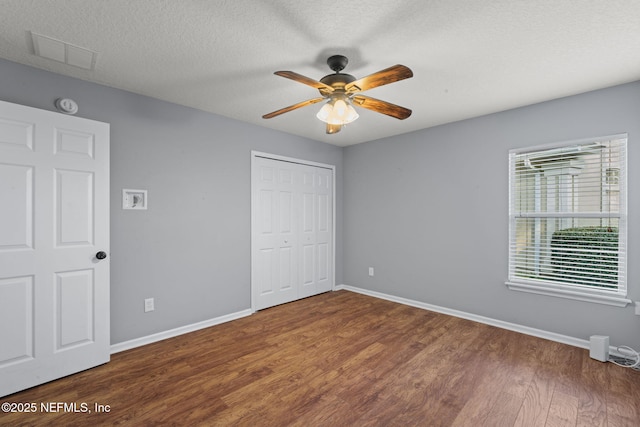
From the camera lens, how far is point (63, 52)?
209 cm

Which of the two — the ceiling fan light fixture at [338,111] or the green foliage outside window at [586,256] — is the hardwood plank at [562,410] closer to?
the green foliage outside window at [586,256]

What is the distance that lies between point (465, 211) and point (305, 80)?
2.66 metres

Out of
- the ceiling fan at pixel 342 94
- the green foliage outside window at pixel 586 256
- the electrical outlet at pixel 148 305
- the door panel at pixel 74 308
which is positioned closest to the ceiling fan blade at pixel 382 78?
the ceiling fan at pixel 342 94

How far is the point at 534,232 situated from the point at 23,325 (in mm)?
4684

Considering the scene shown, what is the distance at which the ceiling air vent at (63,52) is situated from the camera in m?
1.95

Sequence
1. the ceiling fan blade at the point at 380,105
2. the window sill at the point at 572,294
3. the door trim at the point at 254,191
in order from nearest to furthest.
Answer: the ceiling fan blade at the point at 380,105
the window sill at the point at 572,294
the door trim at the point at 254,191

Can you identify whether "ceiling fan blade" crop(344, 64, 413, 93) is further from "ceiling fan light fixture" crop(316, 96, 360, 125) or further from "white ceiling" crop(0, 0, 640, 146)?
"white ceiling" crop(0, 0, 640, 146)

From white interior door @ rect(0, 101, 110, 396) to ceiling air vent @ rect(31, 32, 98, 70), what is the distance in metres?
0.42

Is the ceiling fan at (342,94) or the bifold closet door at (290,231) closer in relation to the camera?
the ceiling fan at (342,94)

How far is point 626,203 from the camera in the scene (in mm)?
2543

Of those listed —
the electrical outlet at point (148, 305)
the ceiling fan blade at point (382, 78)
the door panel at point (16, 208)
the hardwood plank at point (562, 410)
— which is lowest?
the hardwood plank at point (562, 410)

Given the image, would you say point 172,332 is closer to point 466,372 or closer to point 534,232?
point 466,372

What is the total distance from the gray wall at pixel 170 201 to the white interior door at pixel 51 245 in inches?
9.8

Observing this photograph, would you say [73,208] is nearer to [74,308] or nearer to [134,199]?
[134,199]
